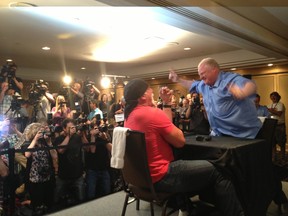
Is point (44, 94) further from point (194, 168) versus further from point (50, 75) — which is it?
point (50, 75)

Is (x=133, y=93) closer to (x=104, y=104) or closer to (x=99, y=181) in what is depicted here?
(x=99, y=181)

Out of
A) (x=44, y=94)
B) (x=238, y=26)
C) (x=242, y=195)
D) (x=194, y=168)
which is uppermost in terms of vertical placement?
(x=238, y=26)

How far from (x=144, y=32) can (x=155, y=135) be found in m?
3.06

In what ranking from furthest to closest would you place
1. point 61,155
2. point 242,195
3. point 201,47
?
point 201,47 → point 61,155 → point 242,195

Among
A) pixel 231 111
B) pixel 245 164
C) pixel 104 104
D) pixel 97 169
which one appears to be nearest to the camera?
pixel 245 164

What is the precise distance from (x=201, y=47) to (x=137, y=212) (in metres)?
4.05

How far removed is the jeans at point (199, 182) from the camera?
5.58ft

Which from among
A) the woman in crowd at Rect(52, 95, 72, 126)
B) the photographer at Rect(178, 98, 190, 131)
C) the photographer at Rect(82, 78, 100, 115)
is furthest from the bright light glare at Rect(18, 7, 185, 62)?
the photographer at Rect(178, 98, 190, 131)

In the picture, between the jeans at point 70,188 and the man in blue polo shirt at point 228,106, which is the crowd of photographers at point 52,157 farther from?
the man in blue polo shirt at point 228,106

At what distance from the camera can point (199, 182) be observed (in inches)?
67.9

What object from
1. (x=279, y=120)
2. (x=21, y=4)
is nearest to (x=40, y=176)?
(x=21, y=4)

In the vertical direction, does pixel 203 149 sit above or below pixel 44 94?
below

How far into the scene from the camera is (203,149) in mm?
1919

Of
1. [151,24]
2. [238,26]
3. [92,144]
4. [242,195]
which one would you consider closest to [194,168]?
[242,195]
